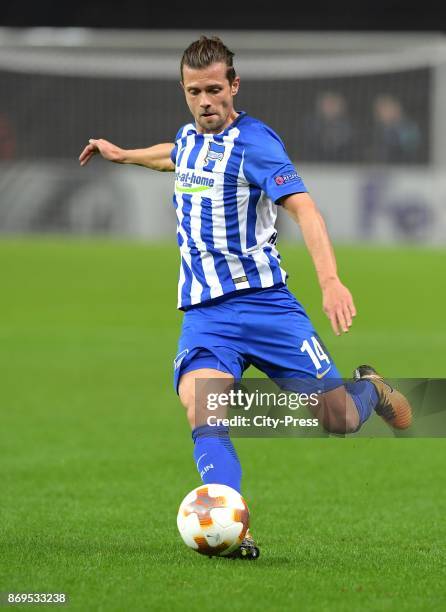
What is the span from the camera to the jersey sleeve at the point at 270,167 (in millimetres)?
5352

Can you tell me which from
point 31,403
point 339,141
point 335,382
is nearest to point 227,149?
point 335,382

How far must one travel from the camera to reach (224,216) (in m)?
5.64

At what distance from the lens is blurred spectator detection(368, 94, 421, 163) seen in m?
23.8

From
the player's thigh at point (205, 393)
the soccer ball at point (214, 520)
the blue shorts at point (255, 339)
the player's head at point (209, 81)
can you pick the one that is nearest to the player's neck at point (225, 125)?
the player's head at point (209, 81)

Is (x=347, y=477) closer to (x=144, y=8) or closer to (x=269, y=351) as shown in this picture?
(x=269, y=351)

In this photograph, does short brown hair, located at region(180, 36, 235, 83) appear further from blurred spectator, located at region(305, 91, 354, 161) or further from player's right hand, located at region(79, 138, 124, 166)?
blurred spectator, located at region(305, 91, 354, 161)

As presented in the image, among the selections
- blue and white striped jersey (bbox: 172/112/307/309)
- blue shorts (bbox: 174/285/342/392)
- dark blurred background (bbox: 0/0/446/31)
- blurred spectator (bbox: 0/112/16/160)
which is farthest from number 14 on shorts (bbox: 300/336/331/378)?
dark blurred background (bbox: 0/0/446/31)

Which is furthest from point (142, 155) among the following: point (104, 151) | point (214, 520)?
point (214, 520)

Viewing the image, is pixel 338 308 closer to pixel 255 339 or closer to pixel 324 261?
pixel 324 261

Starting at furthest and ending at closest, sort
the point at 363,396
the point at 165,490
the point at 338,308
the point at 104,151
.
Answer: the point at 165,490 < the point at 104,151 < the point at 363,396 < the point at 338,308

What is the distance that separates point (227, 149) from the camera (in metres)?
5.60

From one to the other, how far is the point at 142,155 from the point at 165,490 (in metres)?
2.18

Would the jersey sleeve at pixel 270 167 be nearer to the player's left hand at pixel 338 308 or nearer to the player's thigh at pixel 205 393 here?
the player's left hand at pixel 338 308

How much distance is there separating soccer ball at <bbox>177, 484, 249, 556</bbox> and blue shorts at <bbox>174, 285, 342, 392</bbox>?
565 millimetres
